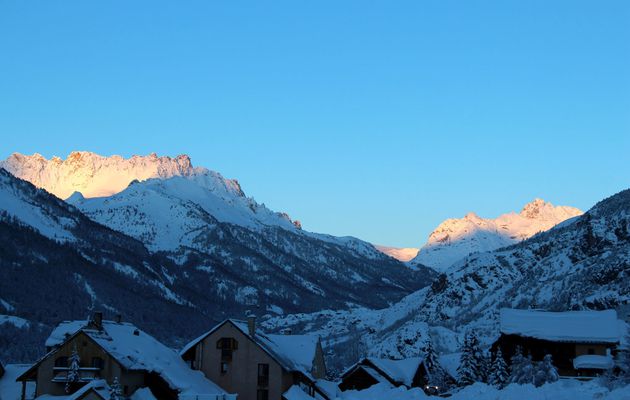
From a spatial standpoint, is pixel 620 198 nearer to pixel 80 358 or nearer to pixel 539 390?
pixel 80 358

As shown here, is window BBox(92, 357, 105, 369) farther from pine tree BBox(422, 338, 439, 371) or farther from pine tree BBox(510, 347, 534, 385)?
pine tree BBox(422, 338, 439, 371)

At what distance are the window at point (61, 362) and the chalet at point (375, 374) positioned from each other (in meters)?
27.7

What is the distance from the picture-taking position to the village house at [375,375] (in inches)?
3110

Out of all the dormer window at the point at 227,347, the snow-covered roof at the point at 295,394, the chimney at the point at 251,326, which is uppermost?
the chimney at the point at 251,326

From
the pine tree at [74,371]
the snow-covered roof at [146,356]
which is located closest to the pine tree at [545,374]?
the snow-covered roof at [146,356]

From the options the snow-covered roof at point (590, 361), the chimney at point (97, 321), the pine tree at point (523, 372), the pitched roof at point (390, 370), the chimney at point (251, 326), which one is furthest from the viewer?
the pitched roof at point (390, 370)

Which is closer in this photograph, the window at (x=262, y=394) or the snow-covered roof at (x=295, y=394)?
the snow-covered roof at (x=295, y=394)

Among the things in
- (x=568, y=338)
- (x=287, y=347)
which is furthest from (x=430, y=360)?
(x=287, y=347)

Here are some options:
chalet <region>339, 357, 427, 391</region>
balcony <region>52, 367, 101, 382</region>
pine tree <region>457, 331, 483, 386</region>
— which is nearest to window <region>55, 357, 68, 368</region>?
balcony <region>52, 367, 101, 382</region>

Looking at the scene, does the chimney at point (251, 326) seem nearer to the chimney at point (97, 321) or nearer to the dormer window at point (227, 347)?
the dormer window at point (227, 347)

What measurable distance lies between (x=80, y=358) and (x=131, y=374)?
3.48 metres

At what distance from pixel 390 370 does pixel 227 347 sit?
737 inches

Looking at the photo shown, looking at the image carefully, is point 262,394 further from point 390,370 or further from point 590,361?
point 590,361

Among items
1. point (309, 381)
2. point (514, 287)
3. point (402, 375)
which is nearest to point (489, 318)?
point (514, 287)
